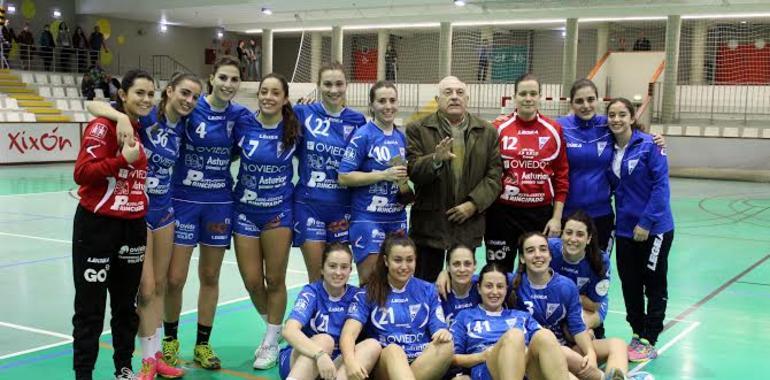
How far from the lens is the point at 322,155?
17.3ft

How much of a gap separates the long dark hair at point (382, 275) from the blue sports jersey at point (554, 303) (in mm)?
864

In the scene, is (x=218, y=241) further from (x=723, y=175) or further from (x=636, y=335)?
(x=723, y=175)

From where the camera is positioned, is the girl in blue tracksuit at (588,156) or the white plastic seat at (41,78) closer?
the girl in blue tracksuit at (588,156)

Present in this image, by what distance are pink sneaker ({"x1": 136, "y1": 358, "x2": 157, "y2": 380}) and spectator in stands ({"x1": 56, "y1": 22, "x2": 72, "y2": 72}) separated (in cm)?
2689

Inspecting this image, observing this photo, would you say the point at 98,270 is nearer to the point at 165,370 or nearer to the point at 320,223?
the point at 165,370

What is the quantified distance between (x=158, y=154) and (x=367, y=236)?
1.41m

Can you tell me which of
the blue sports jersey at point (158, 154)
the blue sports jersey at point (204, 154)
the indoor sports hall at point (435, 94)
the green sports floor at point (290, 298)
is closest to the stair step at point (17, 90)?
the indoor sports hall at point (435, 94)

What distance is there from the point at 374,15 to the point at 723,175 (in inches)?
485

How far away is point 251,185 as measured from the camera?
5.26 meters

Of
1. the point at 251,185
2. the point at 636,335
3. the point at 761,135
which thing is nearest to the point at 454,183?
the point at 251,185

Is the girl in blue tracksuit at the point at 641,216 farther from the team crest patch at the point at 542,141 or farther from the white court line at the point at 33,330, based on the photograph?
the white court line at the point at 33,330

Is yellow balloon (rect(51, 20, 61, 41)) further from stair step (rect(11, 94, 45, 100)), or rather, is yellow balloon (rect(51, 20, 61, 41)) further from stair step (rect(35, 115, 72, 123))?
stair step (rect(35, 115, 72, 123))

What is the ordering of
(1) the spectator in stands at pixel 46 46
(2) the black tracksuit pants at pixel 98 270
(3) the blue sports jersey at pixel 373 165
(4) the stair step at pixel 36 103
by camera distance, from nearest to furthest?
(2) the black tracksuit pants at pixel 98 270
(3) the blue sports jersey at pixel 373 165
(4) the stair step at pixel 36 103
(1) the spectator in stands at pixel 46 46

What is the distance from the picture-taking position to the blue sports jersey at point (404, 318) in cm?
466
